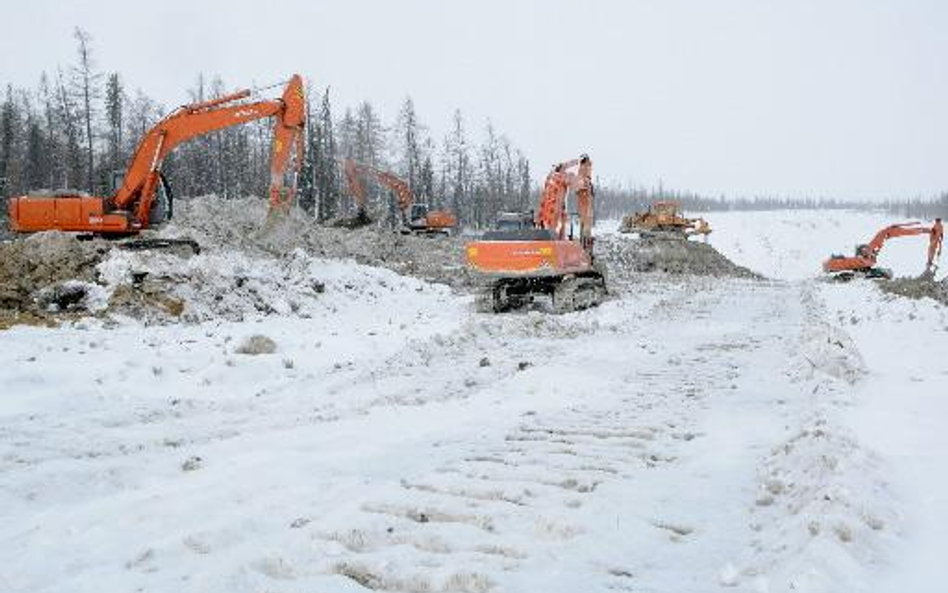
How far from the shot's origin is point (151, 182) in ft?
65.6

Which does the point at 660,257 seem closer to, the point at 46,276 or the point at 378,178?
the point at 378,178

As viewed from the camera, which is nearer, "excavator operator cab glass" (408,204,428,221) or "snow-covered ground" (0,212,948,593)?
"snow-covered ground" (0,212,948,593)

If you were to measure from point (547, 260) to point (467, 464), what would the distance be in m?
14.7

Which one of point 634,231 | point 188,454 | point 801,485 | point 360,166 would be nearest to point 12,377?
point 188,454

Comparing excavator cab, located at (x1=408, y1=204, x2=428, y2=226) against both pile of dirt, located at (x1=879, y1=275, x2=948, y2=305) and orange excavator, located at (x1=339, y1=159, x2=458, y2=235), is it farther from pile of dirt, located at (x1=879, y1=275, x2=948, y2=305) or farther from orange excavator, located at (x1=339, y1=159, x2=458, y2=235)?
pile of dirt, located at (x1=879, y1=275, x2=948, y2=305)

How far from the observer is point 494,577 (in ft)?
12.3

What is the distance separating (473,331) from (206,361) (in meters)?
4.77

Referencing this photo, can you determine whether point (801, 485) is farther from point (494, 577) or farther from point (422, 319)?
point (422, 319)

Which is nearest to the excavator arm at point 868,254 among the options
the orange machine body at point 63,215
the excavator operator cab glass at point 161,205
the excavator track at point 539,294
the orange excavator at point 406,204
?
the orange excavator at point 406,204

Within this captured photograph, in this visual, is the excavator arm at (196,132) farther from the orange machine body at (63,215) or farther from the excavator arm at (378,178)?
the excavator arm at (378,178)

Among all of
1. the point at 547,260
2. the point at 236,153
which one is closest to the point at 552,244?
the point at 547,260

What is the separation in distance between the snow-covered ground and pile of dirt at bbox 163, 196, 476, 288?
12.0 meters

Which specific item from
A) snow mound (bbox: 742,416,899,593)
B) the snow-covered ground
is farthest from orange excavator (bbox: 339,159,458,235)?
snow mound (bbox: 742,416,899,593)

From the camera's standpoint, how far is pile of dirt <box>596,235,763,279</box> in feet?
144
